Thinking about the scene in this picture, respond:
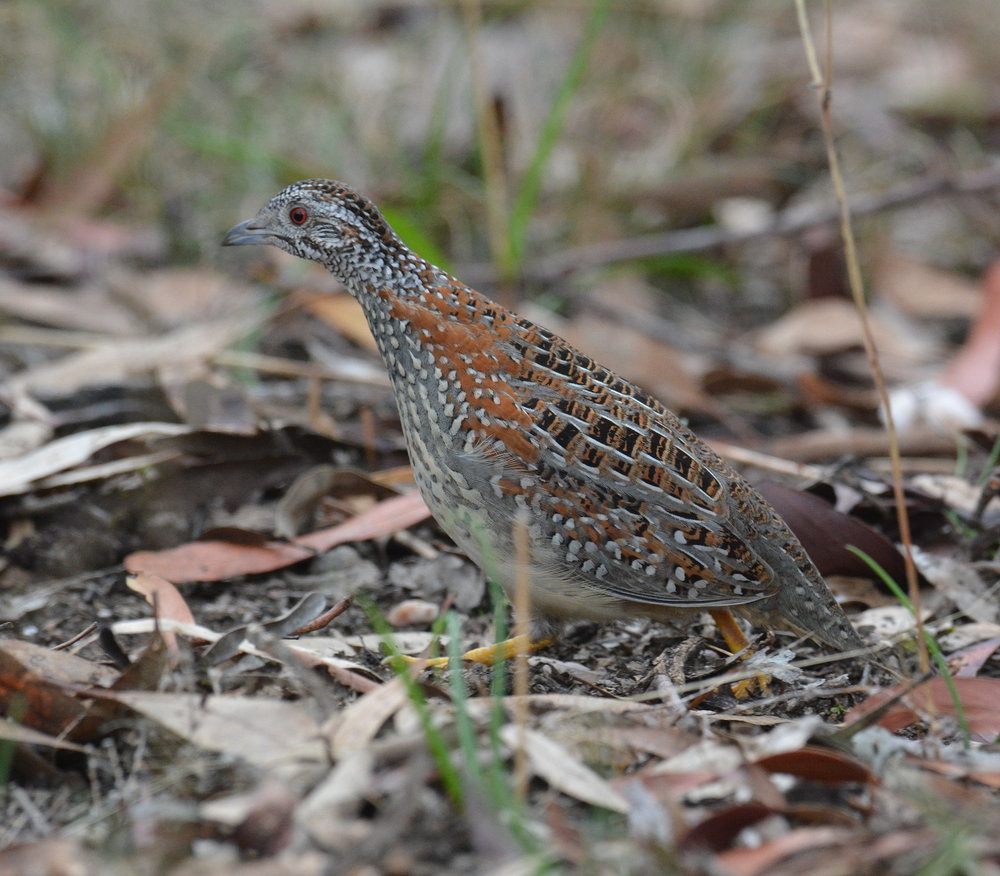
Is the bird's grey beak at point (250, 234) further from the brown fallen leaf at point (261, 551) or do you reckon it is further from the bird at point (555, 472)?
the brown fallen leaf at point (261, 551)

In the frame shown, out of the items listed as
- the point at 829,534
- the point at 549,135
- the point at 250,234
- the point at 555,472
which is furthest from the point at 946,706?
the point at 549,135

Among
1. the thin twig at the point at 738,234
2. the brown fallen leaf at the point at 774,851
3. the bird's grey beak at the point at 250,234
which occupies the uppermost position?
the bird's grey beak at the point at 250,234

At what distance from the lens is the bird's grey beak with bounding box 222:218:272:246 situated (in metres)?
4.55

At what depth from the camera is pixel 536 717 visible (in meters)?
3.39

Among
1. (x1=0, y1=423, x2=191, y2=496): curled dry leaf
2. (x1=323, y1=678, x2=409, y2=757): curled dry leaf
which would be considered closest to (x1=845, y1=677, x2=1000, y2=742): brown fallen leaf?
(x1=323, y1=678, x2=409, y2=757): curled dry leaf

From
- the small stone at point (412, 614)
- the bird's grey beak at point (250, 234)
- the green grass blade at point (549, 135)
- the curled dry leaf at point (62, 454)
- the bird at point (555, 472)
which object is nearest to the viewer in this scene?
the bird at point (555, 472)

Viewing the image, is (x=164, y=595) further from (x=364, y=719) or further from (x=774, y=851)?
(x=774, y=851)

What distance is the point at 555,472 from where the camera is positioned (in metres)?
4.08

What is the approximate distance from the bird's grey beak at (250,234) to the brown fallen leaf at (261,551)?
115cm

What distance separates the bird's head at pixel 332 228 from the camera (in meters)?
4.32

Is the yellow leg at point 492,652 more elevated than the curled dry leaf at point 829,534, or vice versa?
the curled dry leaf at point 829,534

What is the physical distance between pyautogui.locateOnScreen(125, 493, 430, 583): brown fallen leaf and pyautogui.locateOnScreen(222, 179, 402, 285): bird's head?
111cm

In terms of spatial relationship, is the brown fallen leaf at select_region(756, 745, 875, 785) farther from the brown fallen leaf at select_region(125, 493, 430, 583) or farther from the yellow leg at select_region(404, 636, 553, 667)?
the brown fallen leaf at select_region(125, 493, 430, 583)

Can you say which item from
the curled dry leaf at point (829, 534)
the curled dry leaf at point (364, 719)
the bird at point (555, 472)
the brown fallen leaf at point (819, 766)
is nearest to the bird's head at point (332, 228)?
the bird at point (555, 472)
